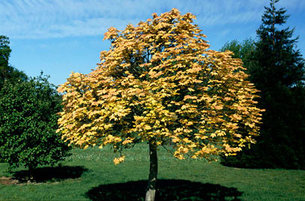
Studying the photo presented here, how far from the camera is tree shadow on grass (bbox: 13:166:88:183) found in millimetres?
13795

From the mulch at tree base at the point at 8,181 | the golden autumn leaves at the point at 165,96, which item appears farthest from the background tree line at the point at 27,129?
the golden autumn leaves at the point at 165,96

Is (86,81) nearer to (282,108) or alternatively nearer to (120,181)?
(120,181)

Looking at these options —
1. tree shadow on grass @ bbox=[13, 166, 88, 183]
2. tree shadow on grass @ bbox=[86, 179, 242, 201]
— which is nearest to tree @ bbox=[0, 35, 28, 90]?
tree shadow on grass @ bbox=[13, 166, 88, 183]

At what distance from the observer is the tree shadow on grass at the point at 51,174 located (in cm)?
1380

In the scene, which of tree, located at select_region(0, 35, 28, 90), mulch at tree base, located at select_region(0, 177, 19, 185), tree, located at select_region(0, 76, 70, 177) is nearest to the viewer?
tree, located at select_region(0, 76, 70, 177)

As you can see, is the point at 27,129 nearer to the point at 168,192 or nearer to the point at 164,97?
the point at 168,192

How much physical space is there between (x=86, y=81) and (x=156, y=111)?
2.52 metres

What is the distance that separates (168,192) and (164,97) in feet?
17.7

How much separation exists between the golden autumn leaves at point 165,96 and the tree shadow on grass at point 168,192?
11.4 ft

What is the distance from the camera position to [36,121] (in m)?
12.1

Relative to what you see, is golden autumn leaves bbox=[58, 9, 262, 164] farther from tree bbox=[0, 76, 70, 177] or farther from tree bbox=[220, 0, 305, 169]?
tree bbox=[220, 0, 305, 169]

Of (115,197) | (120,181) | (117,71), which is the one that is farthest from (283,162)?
(117,71)

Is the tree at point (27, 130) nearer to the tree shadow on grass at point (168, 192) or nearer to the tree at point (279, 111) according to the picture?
the tree shadow on grass at point (168, 192)

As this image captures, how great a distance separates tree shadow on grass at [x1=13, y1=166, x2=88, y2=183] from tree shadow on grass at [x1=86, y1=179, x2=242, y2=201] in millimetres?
3567
